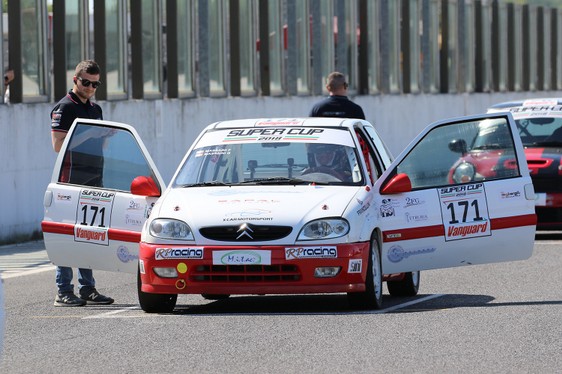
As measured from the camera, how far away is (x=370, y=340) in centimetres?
1085

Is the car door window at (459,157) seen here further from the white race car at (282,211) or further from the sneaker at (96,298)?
the sneaker at (96,298)

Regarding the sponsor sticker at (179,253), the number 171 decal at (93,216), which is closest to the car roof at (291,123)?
the number 171 decal at (93,216)

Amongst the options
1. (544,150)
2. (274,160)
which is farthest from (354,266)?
(544,150)

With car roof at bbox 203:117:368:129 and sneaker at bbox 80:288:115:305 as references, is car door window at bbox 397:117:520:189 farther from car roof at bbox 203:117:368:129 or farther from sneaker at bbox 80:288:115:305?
sneaker at bbox 80:288:115:305

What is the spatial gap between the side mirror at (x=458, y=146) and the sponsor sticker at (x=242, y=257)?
2.37 metres

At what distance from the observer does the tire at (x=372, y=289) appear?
12.5 metres

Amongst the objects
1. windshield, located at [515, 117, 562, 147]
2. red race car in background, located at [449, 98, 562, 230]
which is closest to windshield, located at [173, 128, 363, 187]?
red race car in background, located at [449, 98, 562, 230]

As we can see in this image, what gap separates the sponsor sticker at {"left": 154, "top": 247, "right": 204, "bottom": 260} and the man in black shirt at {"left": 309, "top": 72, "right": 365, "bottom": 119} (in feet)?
18.0

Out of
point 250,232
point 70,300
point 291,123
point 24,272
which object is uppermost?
point 291,123

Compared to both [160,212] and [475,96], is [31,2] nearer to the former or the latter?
[160,212]

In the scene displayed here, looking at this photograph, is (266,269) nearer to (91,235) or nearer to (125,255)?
(125,255)

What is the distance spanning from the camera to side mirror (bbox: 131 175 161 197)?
13078 millimetres

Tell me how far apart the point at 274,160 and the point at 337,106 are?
174 inches

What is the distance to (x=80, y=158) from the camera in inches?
543
